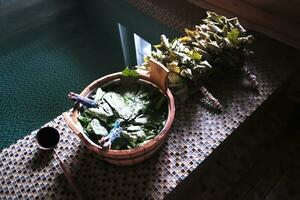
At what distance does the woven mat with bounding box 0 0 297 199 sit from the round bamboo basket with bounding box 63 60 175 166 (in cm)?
10

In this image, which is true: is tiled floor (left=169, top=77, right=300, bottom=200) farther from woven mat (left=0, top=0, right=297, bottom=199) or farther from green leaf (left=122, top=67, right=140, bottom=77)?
green leaf (left=122, top=67, right=140, bottom=77)

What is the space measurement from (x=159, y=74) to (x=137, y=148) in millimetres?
444

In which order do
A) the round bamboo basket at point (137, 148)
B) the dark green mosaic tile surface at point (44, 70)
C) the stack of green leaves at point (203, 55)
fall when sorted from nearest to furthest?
1. the round bamboo basket at point (137, 148)
2. the stack of green leaves at point (203, 55)
3. the dark green mosaic tile surface at point (44, 70)

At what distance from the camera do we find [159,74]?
150 centimetres

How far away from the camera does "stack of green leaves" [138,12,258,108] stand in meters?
1.69

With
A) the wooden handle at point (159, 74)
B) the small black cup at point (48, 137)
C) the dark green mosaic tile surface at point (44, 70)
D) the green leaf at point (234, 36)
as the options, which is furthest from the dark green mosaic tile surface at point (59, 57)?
the wooden handle at point (159, 74)

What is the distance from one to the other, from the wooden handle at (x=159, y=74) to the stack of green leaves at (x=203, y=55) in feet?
0.55

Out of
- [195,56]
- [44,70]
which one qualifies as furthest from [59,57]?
[195,56]

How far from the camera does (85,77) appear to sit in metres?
2.62

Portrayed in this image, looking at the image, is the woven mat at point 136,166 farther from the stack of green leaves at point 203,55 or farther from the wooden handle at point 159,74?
the wooden handle at point 159,74

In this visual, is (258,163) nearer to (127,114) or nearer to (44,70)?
(127,114)

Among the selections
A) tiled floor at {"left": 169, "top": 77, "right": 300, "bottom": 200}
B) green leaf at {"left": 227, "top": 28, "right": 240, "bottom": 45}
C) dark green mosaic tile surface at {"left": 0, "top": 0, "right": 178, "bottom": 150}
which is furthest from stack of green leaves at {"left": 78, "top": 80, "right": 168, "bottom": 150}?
dark green mosaic tile surface at {"left": 0, "top": 0, "right": 178, "bottom": 150}

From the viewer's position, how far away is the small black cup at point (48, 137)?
1.57 metres

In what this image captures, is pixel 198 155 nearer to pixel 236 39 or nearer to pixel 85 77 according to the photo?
pixel 236 39
